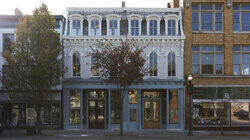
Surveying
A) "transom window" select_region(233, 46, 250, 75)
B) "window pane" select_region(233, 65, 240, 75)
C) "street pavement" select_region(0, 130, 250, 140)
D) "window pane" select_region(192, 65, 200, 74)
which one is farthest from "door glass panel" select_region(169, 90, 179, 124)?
"transom window" select_region(233, 46, 250, 75)

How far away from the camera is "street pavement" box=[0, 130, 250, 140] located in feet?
63.9

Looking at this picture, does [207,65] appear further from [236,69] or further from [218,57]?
[236,69]

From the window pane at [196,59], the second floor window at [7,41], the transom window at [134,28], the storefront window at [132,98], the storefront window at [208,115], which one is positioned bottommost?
the storefront window at [208,115]

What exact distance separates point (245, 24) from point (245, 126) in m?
8.79

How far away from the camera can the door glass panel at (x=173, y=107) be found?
23.9 meters

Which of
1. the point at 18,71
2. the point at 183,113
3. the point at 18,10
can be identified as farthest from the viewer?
the point at 18,10

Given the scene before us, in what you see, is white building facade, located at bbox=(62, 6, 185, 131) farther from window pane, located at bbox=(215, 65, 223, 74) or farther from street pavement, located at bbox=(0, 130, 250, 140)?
window pane, located at bbox=(215, 65, 223, 74)

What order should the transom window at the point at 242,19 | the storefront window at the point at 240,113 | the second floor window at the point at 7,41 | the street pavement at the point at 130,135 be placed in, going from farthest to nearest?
the transom window at the point at 242,19
the second floor window at the point at 7,41
the storefront window at the point at 240,113
the street pavement at the point at 130,135

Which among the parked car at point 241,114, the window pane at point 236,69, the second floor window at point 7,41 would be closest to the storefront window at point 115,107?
the second floor window at point 7,41

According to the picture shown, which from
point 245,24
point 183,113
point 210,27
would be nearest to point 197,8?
point 210,27

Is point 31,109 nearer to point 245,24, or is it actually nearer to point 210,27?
point 210,27

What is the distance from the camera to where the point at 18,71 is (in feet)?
64.6

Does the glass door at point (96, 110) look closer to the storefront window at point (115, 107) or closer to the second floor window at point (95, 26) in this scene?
the storefront window at point (115, 107)

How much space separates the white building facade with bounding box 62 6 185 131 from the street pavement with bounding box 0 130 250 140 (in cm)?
171
